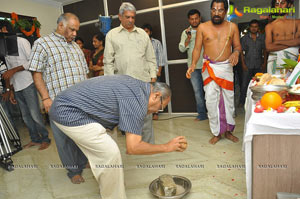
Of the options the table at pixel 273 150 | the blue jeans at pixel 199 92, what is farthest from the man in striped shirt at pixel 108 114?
the blue jeans at pixel 199 92

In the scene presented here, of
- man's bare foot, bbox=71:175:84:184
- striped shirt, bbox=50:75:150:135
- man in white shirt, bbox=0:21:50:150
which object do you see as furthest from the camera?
man in white shirt, bbox=0:21:50:150

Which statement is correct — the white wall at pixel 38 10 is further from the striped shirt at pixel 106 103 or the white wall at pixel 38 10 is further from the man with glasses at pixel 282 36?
the man with glasses at pixel 282 36

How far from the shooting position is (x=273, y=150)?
4.05ft

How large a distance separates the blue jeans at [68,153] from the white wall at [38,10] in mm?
3403

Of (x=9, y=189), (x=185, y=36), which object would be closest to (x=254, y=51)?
(x=185, y=36)

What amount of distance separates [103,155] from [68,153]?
2.23 feet

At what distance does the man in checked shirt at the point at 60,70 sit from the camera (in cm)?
208

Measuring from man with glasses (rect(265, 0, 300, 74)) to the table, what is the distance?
162 centimetres

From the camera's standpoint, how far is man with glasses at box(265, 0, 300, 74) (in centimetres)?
264

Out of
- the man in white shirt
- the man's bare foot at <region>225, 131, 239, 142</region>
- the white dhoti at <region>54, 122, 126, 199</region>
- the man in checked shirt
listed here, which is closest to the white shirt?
the man in white shirt

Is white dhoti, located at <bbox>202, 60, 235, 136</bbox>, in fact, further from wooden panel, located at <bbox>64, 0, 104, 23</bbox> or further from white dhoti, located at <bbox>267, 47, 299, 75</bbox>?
wooden panel, located at <bbox>64, 0, 104, 23</bbox>

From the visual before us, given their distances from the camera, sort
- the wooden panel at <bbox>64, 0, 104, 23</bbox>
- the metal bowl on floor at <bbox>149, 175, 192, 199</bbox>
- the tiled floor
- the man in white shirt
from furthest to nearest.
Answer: the wooden panel at <bbox>64, 0, 104, 23</bbox>, the man in white shirt, the tiled floor, the metal bowl on floor at <bbox>149, 175, 192, 199</bbox>

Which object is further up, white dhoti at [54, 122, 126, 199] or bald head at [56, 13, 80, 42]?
bald head at [56, 13, 80, 42]

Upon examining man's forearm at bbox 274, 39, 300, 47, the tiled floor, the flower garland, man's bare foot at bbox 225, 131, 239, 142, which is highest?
the flower garland
